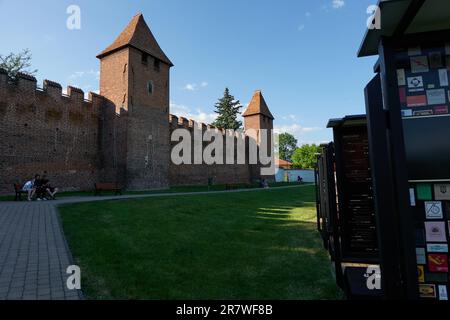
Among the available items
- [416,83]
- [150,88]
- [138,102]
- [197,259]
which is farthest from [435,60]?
[150,88]

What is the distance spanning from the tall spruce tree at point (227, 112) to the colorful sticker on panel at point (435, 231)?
4861 cm

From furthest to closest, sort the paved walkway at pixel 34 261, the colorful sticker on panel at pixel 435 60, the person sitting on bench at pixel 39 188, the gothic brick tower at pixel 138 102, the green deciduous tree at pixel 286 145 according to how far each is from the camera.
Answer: the green deciduous tree at pixel 286 145 < the gothic brick tower at pixel 138 102 < the person sitting on bench at pixel 39 188 < the paved walkway at pixel 34 261 < the colorful sticker on panel at pixel 435 60

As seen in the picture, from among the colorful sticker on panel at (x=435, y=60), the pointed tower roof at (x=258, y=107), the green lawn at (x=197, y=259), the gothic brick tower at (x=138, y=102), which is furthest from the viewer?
the pointed tower roof at (x=258, y=107)

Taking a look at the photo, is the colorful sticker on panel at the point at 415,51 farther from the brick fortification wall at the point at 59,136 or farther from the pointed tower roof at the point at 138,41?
the pointed tower roof at the point at 138,41

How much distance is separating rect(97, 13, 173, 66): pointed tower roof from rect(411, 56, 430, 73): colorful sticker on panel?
2288cm

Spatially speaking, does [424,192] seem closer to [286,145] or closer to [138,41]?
[138,41]

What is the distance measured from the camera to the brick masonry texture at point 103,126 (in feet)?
54.5

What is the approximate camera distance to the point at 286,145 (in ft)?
318

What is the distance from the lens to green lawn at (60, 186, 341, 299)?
11.1 feet

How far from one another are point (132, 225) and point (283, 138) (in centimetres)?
9237

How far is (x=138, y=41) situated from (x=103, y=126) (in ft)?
24.6

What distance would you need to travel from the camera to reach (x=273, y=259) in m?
4.71

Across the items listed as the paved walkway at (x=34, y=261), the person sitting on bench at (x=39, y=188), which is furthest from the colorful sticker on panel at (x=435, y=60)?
the person sitting on bench at (x=39, y=188)
